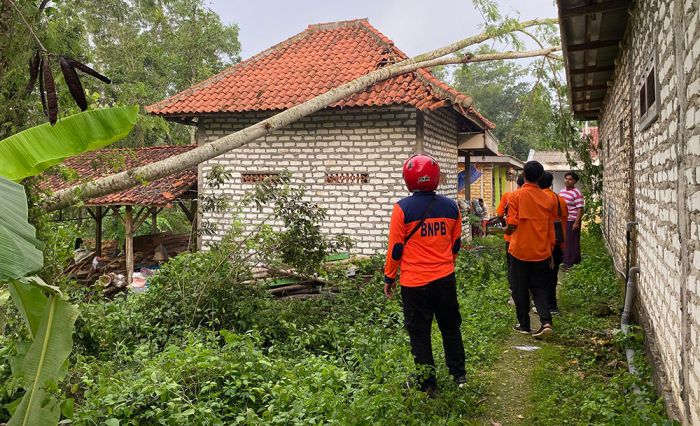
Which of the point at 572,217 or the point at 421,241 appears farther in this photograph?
the point at 572,217

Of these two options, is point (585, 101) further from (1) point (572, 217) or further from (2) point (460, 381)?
(2) point (460, 381)

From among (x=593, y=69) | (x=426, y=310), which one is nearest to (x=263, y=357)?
(x=426, y=310)

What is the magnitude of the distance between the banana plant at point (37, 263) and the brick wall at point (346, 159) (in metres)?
7.47

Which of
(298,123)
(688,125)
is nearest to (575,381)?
(688,125)

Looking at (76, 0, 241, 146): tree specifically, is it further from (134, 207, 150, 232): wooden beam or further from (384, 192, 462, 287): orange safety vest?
(384, 192, 462, 287): orange safety vest

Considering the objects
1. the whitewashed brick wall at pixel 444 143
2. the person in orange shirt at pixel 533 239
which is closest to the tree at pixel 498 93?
the whitewashed brick wall at pixel 444 143

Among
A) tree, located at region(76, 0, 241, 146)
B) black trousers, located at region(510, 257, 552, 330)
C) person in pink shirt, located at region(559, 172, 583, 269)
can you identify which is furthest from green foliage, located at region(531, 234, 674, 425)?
tree, located at region(76, 0, 241, 146)

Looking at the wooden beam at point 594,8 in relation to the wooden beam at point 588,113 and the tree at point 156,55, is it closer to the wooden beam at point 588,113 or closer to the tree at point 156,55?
the wooden beam at point 588,113

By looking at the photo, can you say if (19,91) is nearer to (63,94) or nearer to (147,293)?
(63,94)

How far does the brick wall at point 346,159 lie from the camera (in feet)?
38.0

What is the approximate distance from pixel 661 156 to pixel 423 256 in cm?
188

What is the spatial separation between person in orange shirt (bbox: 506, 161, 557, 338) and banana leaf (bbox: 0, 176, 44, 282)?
15.8ft

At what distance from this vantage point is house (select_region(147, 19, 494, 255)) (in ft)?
37.5

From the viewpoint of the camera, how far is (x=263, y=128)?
7512mm
